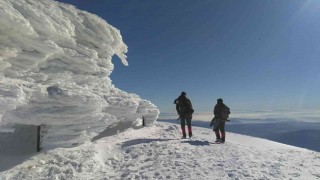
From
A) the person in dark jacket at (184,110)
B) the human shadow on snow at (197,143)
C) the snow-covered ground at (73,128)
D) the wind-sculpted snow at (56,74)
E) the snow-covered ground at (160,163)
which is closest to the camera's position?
the snow-covered ground at (160,163)

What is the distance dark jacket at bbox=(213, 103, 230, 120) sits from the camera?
66.5ft

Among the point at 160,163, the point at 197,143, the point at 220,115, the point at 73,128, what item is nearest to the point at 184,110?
the point at 220,115

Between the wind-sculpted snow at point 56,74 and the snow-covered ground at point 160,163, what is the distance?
1.26m

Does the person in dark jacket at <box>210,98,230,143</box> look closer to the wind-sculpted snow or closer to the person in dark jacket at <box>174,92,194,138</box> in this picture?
the person in dark jacket at <box>174,92,194,138</box>

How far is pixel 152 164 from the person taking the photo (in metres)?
14.4

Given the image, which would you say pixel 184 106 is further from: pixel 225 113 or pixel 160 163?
pixel 160 163

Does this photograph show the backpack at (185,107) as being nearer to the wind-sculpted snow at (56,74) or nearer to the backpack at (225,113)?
the backpack at (225,113)

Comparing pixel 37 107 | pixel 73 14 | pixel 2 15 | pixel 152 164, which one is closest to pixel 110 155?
pixel 152 164

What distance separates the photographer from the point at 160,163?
47.5 ft

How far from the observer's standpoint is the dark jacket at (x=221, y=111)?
66.5 feet

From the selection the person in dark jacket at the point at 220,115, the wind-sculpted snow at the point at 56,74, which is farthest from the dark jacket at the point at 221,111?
the wind-sculpted snow at the point at 56,74

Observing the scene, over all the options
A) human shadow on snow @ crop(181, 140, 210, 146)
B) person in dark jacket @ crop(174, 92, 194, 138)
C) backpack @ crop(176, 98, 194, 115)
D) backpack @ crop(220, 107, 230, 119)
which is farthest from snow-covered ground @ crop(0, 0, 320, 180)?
backpack @ crop(220, 107, 230, 119)

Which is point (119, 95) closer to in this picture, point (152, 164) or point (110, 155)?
point (110, 155)

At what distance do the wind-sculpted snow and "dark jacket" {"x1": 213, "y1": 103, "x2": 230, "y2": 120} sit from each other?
16.2 ft
